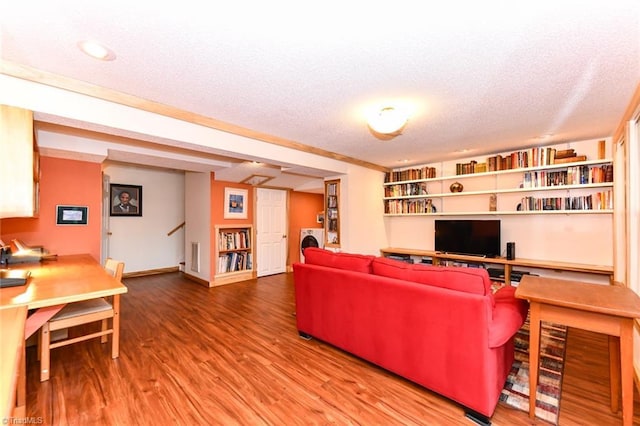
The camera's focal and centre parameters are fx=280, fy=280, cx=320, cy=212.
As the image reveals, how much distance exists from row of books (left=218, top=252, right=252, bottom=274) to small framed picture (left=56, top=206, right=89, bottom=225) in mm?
2179

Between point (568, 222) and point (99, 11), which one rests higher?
point (99, 11)

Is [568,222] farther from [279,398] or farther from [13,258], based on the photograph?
[13,258]

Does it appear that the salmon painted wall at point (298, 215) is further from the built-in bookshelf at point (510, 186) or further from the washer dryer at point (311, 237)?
the built-in bookshelf at point (510, 186)

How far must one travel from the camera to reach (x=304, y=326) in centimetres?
294

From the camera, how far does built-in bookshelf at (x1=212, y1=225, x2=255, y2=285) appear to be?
5.26 meters

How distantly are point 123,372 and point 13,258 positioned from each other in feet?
5.79

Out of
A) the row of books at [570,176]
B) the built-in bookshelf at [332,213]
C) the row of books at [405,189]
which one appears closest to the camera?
the row of books at [570,176]

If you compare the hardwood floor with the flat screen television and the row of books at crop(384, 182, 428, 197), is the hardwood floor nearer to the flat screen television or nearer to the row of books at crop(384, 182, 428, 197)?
the flat screen television

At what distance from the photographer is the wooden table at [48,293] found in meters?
1.59

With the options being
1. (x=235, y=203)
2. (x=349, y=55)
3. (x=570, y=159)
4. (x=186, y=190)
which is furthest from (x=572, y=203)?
(x=186, y=190)

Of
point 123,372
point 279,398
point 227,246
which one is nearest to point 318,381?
point 279,398

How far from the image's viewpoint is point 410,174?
5.18m

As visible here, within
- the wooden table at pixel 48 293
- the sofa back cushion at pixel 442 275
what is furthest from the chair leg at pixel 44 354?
the sofa back cushion at pixel 442 275

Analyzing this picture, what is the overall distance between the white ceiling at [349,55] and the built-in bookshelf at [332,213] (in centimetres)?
206
